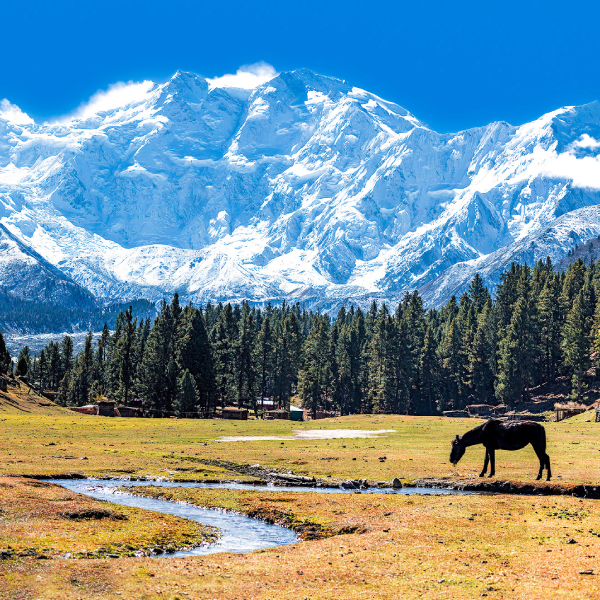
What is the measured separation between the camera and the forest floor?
1914cm

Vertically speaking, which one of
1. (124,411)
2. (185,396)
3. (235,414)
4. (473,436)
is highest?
(473,436)

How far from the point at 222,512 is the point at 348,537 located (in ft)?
29.3

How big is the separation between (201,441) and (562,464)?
36.5 m

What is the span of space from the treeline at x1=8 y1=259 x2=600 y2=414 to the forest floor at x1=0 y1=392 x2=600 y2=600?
243 ft

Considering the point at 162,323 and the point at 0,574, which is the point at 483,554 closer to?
the point at 0,574

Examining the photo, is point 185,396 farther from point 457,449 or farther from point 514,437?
point 514,437

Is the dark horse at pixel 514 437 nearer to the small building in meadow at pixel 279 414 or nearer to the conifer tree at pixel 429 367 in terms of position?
the small building in meadow at pixel 279 414

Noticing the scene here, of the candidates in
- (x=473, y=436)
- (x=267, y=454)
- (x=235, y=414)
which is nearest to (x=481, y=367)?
(x=235, y=414)

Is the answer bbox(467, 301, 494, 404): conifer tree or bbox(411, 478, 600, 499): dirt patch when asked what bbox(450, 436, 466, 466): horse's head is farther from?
bbox(467, 301, 494, 404): conifer tree

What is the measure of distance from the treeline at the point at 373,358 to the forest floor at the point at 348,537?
243 feet

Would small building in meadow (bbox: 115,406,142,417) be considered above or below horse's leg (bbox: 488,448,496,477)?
below

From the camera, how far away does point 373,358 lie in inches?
6658

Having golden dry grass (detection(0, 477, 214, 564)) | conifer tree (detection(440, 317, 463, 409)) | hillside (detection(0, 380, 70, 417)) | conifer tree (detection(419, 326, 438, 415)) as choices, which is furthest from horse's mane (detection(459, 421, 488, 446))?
conifer tree (detection(419, 326, 438, 415))

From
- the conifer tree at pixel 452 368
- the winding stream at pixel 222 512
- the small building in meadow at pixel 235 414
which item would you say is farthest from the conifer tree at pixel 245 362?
the winding stream at pixel 222 512
